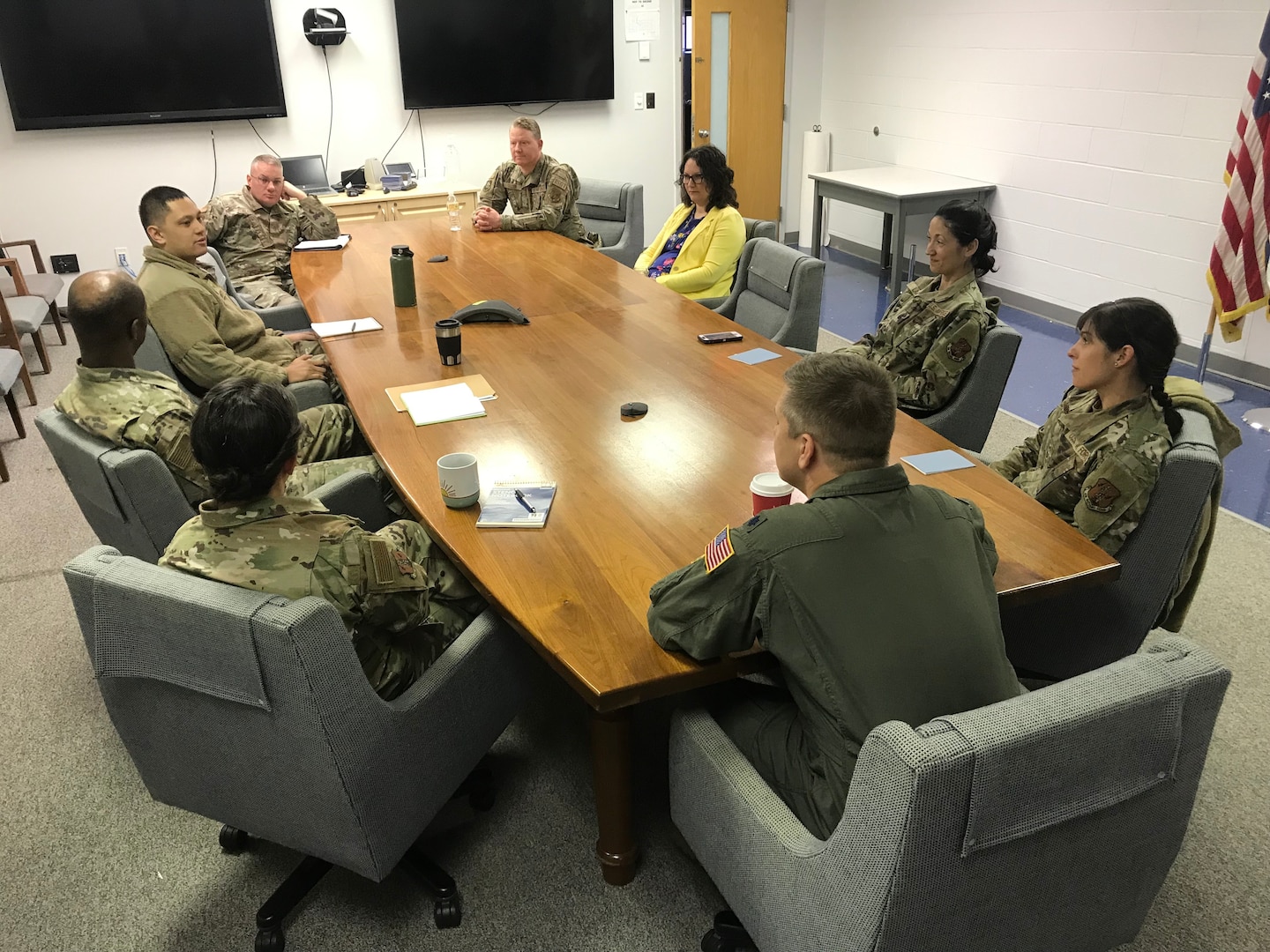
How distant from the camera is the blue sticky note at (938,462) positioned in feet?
7.52

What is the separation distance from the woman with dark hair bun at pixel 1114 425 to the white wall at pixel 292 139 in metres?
5.57

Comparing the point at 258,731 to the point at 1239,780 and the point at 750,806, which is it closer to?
the point at 750,806

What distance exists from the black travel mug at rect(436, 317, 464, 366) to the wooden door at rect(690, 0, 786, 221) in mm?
5088

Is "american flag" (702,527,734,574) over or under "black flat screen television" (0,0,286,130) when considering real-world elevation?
under

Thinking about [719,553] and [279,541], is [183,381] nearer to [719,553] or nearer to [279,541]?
[279,541]

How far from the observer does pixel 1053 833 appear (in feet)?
4.24

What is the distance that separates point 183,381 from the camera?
10.8 feet

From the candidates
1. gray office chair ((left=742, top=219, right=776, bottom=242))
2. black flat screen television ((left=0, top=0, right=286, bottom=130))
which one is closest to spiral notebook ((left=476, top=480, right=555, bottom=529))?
gray office chair ((left=742, top=219, right=776, bottom=242))

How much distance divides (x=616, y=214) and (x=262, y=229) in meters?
1.98

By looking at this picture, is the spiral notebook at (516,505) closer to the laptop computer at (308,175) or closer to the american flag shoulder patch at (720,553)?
the american flag shoulder patch at (720,553)

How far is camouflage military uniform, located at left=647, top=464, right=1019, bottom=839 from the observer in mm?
1480

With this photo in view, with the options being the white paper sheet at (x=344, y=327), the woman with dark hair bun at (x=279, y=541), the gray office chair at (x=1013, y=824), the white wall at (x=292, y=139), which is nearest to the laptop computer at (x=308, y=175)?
the white wall at (x=292, y=139)

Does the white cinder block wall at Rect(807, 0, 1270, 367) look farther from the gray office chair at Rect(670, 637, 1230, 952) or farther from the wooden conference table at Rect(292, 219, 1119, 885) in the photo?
the gray office chair at Rect(670, 637, 1230, 952)

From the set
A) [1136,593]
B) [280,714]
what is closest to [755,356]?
[1136,593]
